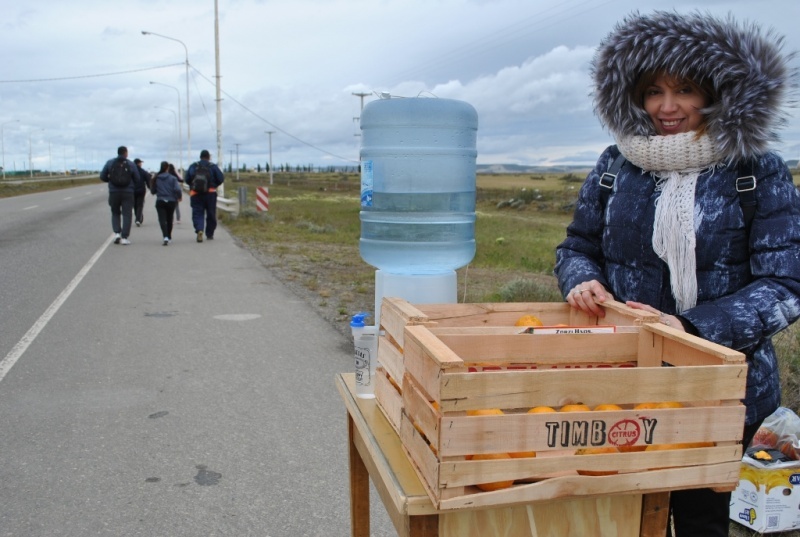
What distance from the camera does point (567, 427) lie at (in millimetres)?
1837

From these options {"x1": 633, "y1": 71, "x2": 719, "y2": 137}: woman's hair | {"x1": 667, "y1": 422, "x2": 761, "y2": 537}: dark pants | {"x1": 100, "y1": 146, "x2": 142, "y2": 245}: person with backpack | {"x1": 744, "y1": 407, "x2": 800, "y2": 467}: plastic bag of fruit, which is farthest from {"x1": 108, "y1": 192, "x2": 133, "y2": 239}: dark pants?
{"x1": 667, "y1": 422, "x2": 761, "y2": 537}: dark pants

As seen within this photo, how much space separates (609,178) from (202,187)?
15.1 meters

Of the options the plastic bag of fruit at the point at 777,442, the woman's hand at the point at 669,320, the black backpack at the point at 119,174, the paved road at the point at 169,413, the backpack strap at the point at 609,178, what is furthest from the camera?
the black backpack at the point at 119,174

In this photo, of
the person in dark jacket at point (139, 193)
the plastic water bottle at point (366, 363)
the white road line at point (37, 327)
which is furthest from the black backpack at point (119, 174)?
the plastic water bottle at point (366, 363)

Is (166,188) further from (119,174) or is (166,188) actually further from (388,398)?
(388,398)

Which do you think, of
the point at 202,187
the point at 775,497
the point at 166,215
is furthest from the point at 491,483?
the point at 166,215

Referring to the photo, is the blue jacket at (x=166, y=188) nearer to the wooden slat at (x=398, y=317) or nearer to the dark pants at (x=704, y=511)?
the wooden slat at (x=398, y=317)

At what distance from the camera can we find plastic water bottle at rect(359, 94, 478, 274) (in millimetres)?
4477

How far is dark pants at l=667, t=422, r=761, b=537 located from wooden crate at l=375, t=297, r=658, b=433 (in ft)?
1.92

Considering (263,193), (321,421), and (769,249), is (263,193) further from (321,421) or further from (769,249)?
(769,249)

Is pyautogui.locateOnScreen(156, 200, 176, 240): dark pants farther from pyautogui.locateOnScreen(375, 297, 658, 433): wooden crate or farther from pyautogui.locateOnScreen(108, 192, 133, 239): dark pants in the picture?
pyautogui.locateOnScreen(375, 297, 658, 433): wooden crate

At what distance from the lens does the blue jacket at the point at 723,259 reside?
7.59ft

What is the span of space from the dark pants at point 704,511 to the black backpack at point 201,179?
1545cm

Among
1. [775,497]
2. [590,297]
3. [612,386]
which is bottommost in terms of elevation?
[775,497]
